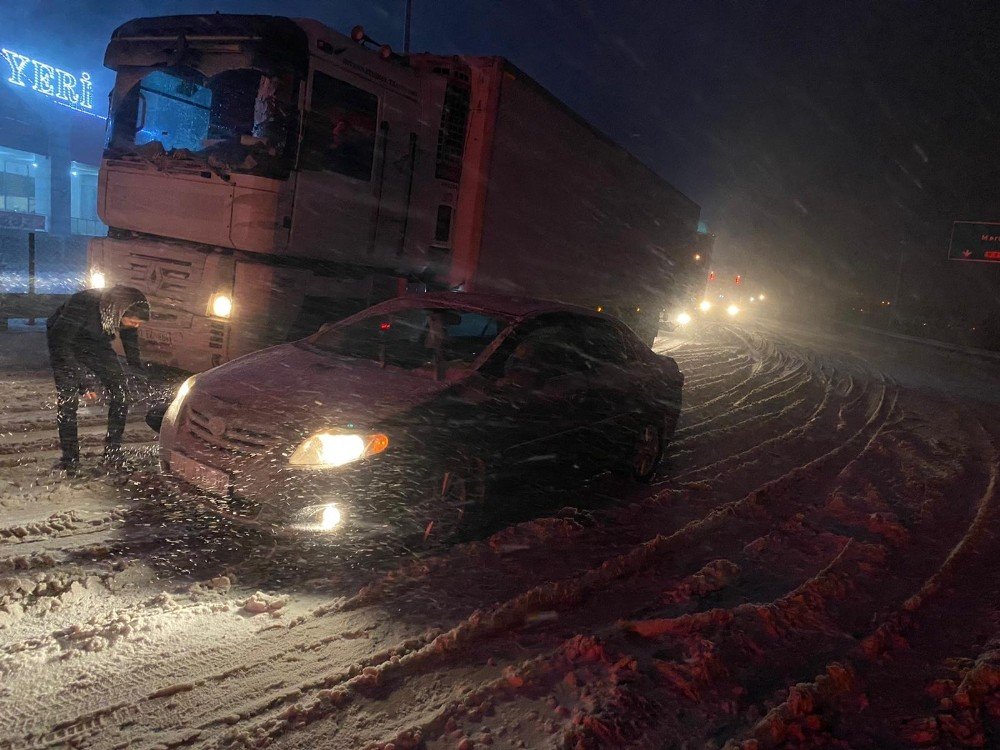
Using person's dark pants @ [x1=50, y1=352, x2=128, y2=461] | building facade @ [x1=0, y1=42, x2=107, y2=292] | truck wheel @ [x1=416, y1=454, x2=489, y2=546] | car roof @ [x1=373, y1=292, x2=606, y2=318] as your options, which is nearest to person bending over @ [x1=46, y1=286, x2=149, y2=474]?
person's dark pants @ [x1=50, y1=352, x2=128, y2=461]

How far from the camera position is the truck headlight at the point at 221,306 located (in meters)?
7.36

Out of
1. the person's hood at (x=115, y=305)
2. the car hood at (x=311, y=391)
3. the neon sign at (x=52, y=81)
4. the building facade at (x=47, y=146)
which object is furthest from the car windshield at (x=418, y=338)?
the neon sign at (x=52, y=81)

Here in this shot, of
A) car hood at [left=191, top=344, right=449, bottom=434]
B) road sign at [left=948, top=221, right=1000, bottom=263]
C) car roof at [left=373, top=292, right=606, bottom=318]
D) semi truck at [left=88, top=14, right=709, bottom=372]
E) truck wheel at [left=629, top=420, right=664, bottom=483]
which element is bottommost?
truck wheel at [left=629, top=420, right=664, bottom=483]

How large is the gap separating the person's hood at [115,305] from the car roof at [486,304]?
69.0 inches

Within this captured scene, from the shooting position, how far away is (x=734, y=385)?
12.2 metres

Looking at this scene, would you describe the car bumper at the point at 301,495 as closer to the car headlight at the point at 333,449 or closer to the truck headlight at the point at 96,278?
the car headlight at the point at 333,449

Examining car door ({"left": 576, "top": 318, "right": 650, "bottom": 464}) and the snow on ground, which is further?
car door ({"left": 576, "top": 318, "right": 650, "bottom": 464})

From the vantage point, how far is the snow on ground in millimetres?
2699

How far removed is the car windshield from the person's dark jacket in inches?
52.6

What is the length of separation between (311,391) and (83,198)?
4351cm

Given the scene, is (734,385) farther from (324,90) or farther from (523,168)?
(324,90)

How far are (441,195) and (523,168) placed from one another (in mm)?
1492

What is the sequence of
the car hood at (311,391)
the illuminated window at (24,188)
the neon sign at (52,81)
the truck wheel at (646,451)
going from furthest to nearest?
the neon sign at (52,81) → the illuminated window at (24,188) → the truck wheel at (646,451) → the car hood at (311,391)

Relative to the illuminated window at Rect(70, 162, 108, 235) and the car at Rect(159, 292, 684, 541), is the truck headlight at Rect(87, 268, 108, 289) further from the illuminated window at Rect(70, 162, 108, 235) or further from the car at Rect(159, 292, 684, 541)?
the illuminated window at Rect(70, 162, 108, 235)
